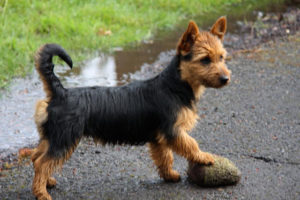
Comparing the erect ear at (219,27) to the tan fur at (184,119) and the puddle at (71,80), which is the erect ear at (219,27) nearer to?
the tan fur at (184,119)

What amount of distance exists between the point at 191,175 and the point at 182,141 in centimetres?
56

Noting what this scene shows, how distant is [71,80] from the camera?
896 centimetres

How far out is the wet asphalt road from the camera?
4.98 meters

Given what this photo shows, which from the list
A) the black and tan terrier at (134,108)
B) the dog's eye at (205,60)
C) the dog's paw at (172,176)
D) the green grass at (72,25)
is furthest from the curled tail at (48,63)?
the green grass at (72,25)

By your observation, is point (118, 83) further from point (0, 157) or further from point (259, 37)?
point (259, 37)

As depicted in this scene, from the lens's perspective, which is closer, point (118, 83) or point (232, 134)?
point (232, 134)

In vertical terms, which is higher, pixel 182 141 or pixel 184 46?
pixel 184 46

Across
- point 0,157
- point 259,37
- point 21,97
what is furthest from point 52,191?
point 259,37

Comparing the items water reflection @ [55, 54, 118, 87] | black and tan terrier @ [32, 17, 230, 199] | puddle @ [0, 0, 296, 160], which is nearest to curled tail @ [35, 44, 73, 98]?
black and tan terrier @ [32, 17, 230, 199]

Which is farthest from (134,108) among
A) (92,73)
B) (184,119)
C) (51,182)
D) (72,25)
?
(72,25)

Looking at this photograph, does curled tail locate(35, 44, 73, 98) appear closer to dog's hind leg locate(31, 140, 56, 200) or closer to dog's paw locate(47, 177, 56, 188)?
dog's hind leg locate(31, 140, 56, 200)

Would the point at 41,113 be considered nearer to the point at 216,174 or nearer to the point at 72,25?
the point at 216,174

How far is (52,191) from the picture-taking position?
4.98 meters

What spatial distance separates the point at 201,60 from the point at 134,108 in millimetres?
879
